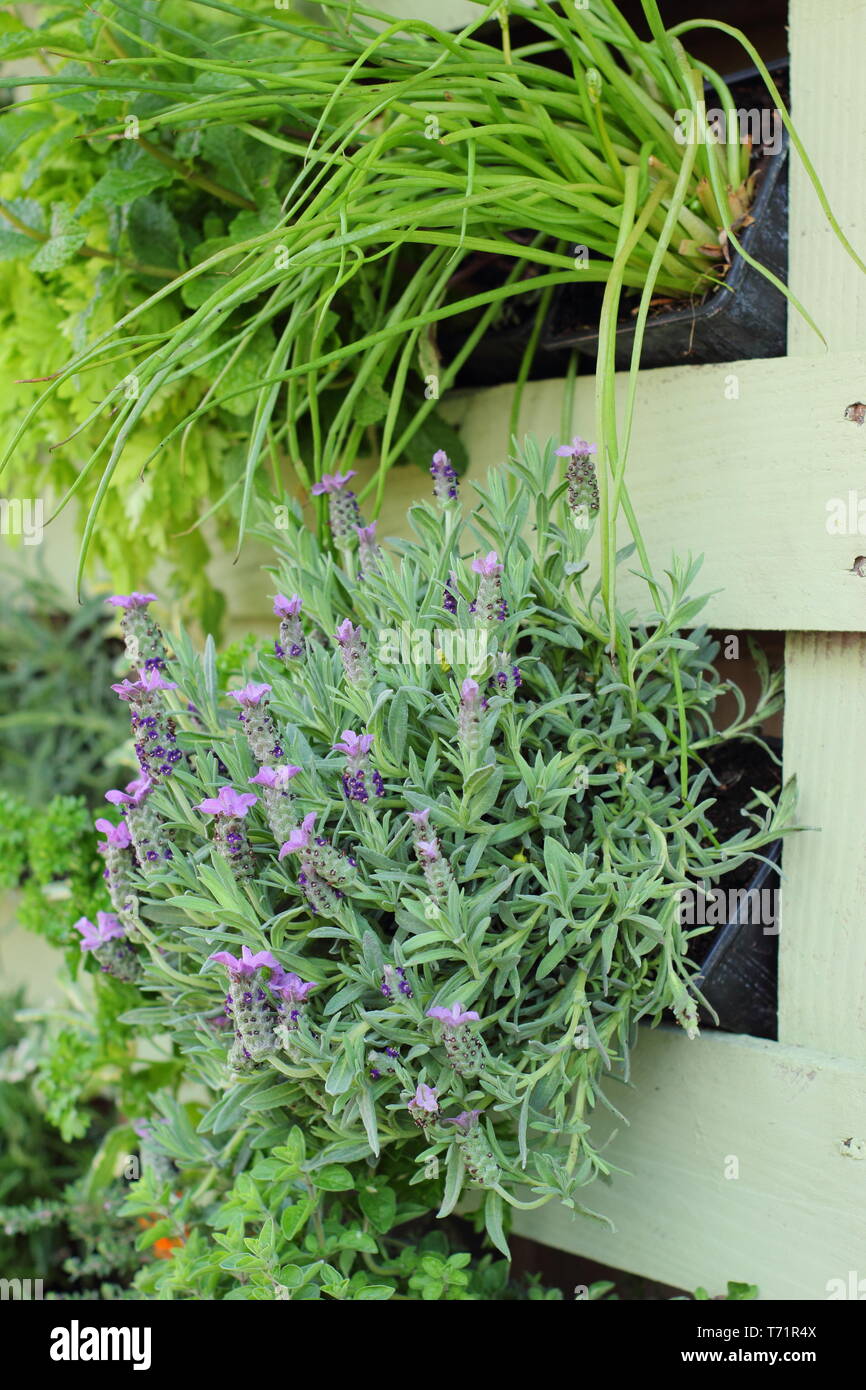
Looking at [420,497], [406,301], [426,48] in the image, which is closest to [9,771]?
[420,497]

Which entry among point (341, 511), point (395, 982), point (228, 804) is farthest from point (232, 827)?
point (341, 511)

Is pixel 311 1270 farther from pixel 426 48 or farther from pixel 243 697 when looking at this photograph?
pixel 426 48

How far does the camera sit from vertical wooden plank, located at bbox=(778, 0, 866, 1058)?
668 mm

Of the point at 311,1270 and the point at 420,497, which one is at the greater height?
the point at 420,497

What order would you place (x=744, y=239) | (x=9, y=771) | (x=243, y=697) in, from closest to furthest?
(x=243, y=697) < (x=744, y=239) < (x=9, y=771)

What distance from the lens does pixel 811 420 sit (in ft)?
2.20

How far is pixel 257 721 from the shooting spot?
22.8 inches

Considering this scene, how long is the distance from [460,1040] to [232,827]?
0.16m

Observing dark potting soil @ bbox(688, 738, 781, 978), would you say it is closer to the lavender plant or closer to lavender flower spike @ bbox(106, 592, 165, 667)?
the lavender plant

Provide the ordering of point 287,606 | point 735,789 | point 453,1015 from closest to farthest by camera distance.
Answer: point 453,1015 → point 287,606 → point 735,789

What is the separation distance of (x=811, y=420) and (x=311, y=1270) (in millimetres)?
587

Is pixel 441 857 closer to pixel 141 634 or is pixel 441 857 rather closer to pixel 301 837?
pixel 301 837

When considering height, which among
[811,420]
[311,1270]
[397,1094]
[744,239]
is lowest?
[311,1270]

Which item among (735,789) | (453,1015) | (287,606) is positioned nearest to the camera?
(453,1015)
